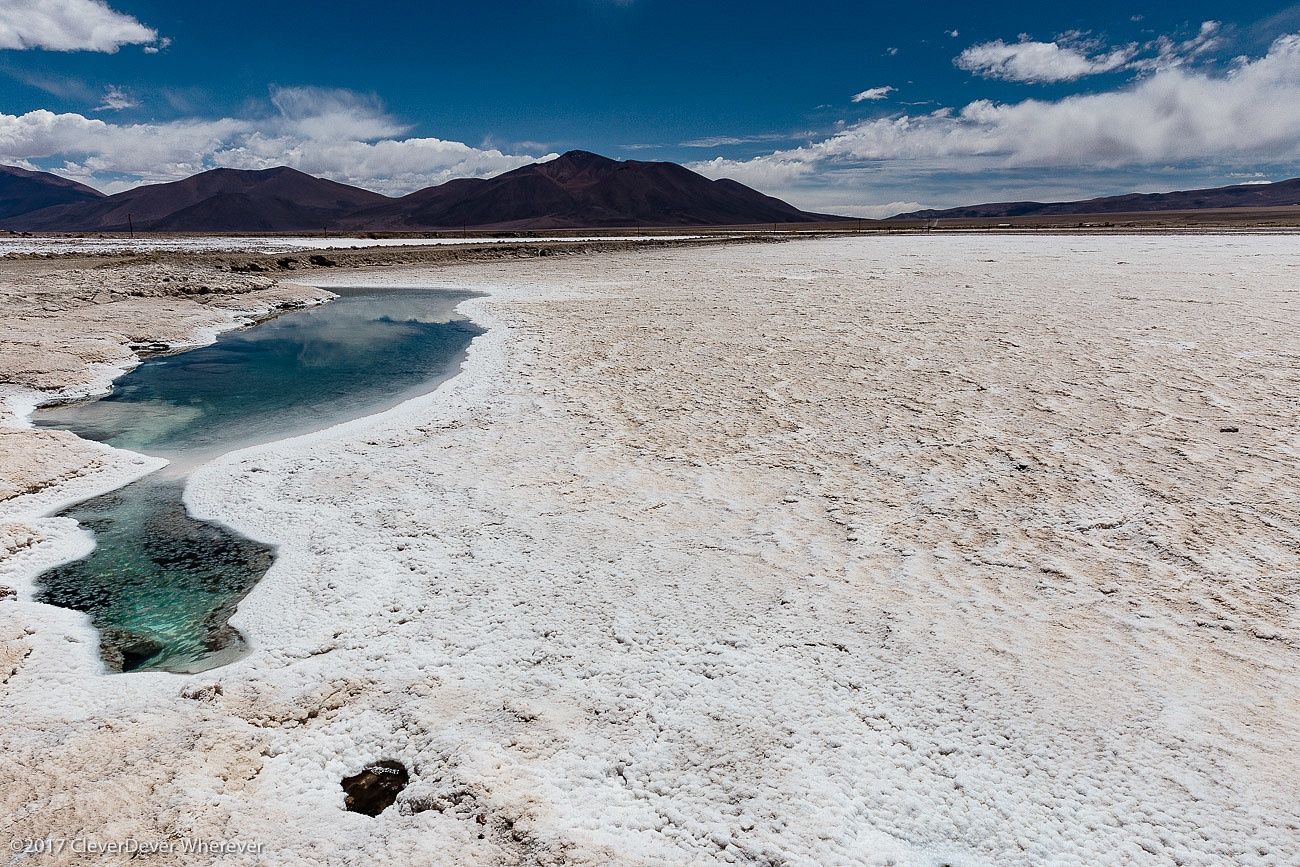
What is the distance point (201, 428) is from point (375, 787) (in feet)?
17.9

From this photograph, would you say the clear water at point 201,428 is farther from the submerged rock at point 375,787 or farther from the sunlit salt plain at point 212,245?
the sunlit salt plain at point 212,245

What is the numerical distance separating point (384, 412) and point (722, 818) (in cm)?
575

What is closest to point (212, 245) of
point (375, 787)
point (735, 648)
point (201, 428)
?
point (201, 428)

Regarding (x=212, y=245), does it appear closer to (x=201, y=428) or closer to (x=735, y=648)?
(x=201, y=428)

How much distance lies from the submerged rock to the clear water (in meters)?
1.14

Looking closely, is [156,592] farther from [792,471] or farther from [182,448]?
[792,471]

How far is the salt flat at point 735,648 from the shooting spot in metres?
2.23

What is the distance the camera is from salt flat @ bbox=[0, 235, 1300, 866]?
7.30 ft

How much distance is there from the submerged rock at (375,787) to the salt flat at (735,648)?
0.18ft

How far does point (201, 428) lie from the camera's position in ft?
21.5

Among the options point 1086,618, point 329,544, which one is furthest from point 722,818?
point 329,544

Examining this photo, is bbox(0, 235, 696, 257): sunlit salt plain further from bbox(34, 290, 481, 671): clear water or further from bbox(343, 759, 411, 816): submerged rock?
bbox(343, 759, 411, 816): submerged rock

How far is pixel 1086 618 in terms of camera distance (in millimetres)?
3189

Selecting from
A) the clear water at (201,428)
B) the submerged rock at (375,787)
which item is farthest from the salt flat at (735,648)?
the clear water at (201,428)
